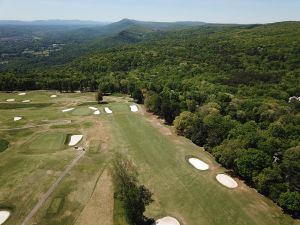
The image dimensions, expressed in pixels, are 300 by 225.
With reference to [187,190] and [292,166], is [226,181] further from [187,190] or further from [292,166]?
[292,166]

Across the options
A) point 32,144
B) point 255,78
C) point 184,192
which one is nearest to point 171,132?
point 184,192

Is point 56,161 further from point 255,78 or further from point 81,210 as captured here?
point 255,78

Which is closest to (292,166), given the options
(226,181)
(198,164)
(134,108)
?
(226,181)

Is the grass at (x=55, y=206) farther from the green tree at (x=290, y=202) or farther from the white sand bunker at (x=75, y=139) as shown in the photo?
the green tree at (x=290, y=202)

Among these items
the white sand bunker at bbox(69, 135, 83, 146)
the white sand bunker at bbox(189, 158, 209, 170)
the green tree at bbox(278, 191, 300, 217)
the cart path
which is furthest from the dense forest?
the cart path

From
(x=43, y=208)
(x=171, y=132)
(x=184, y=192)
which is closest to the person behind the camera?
(x=43, y=208)

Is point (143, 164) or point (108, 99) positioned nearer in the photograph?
point (143, 164)

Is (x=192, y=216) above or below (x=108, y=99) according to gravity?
above
